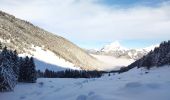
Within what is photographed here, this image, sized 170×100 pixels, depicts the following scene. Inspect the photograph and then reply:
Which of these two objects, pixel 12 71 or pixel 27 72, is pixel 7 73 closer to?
pixel 12 71

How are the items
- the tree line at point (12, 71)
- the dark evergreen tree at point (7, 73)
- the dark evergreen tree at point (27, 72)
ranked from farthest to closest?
the dark evergreen tree at point (27, 72), the tree line at point (12, 71), the dark evergreen tree at point (7, 73)

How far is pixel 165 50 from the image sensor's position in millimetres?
80938

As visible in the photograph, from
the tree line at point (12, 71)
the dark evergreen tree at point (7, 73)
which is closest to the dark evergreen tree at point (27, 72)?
the tree line at point (12, 71)

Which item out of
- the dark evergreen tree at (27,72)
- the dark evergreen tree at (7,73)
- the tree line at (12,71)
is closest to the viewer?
the dark evergreen tree at (7,73)

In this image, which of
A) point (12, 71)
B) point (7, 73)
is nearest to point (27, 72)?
point (12, 71)

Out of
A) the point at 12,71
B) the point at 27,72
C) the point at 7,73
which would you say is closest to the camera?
the point at 7,73

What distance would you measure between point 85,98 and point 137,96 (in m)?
4.42

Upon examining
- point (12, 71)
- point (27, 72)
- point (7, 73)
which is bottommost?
point (7, 73)

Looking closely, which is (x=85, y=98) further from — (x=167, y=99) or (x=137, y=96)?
(x=167, y=99)

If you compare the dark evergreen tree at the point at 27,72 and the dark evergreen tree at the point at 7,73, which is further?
the dark evergreen tree at the point at 27,72

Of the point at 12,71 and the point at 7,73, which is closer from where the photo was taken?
the point at 7,73

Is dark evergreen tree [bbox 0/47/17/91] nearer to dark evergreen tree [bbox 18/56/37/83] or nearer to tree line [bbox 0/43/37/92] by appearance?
tree line [bbox 0/43/37/92]

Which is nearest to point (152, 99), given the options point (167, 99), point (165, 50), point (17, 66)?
point (167, 99)

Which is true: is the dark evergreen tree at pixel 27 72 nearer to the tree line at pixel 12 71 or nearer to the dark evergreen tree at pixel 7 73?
the tree line at pixel 12 71
